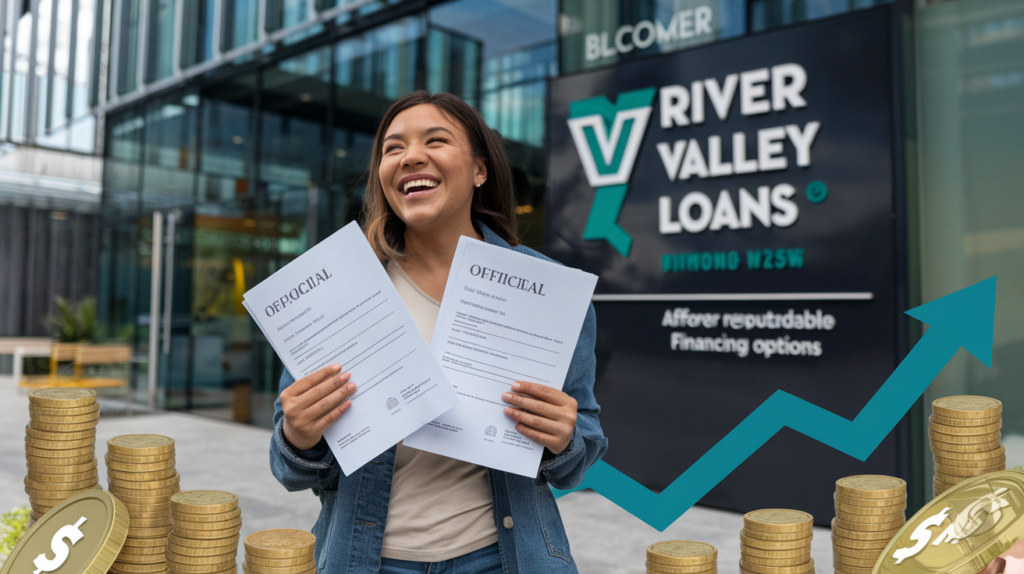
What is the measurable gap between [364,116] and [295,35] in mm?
1564

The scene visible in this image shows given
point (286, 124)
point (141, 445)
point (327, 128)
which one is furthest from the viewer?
point (286, 124)

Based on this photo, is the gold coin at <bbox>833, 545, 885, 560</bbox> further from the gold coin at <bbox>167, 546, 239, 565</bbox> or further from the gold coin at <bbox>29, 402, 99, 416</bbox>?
the gold coin at <bbox>29, 402, 99, 416</bbox>

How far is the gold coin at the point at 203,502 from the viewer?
1.45m

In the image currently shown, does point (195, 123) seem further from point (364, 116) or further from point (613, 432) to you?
point (613, 432)

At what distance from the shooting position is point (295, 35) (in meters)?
8.87

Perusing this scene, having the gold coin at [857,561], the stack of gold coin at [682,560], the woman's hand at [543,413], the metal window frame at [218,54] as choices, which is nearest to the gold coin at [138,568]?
the woman's hand at [543,413]

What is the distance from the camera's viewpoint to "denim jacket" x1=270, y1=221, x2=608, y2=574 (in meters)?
1.33

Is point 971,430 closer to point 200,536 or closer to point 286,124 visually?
point 200,536

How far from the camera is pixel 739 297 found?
4.65 metres

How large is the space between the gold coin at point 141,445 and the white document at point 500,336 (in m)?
0.74

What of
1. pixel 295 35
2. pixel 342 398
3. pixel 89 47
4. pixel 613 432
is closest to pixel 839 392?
pixel 613 432

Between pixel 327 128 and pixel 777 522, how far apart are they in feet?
25.7

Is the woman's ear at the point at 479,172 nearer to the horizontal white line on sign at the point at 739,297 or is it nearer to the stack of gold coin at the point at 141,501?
the stack of gold coin at the point at 141,501

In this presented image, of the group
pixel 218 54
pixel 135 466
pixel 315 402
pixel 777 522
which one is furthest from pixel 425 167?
pixel 218 54
